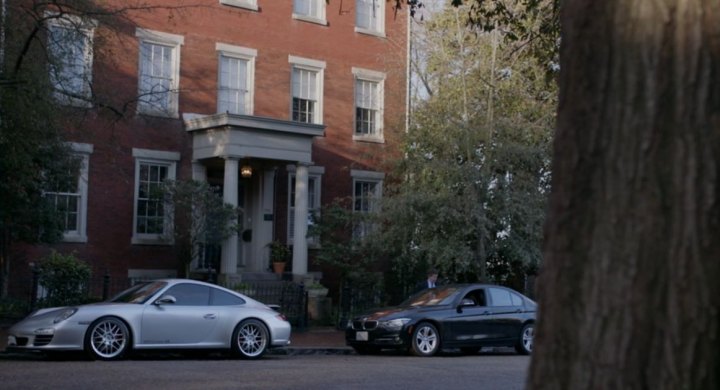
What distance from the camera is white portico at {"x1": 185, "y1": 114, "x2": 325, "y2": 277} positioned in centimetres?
2598

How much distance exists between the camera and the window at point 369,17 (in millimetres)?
31047

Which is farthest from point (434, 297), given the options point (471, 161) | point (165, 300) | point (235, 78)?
point (235, 78)

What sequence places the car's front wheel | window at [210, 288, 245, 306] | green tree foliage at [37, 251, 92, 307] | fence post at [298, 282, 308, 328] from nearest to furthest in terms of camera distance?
1. window at [210, 288, 245, 306]
2. the car's front wheel
3. green tree foliage at [37, 251, 92, 307]
4. fence post at [298, 282, 308, 328]

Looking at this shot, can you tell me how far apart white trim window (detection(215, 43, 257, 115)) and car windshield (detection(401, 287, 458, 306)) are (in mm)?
9698

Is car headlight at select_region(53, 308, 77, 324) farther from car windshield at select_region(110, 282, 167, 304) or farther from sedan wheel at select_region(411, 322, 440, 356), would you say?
sedan wheel at select_region(411, 322, 440, 356)

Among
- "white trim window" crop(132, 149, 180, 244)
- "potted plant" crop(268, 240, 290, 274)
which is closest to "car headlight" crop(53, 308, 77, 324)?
"white trim window" crop(132, 149, 180, 244)

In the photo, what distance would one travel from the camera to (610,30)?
350 cm

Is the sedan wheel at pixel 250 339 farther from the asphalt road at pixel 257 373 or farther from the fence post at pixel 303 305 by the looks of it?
the fence post at pixel 303 305

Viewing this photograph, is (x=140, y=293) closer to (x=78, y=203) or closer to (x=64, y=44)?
(x=64, y=44)

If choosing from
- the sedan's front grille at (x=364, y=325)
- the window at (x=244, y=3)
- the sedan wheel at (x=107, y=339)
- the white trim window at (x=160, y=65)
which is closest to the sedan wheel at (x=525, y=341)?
the sedan's front grille at (x=364, y=325)

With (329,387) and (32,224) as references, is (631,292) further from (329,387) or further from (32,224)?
(32,224)

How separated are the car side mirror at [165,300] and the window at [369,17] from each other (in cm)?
1579

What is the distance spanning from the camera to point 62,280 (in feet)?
73.7

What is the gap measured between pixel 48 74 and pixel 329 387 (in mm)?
7907
